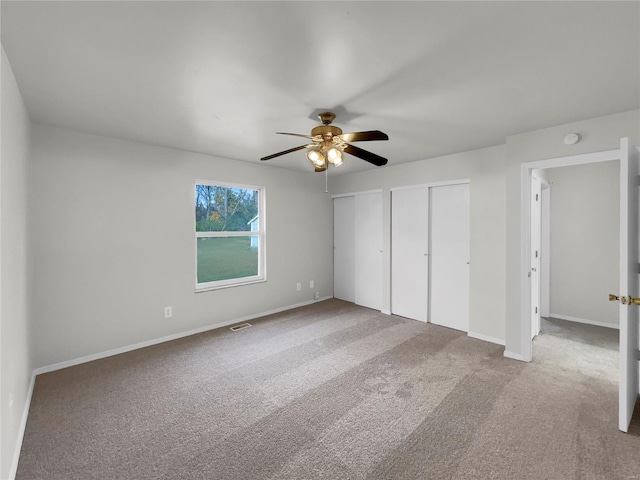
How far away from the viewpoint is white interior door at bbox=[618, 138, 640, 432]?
1.92 m

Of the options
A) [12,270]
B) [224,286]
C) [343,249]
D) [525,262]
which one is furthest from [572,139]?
[12,270]

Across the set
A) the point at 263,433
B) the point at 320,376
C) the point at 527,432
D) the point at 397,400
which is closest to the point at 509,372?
the point at 527,432

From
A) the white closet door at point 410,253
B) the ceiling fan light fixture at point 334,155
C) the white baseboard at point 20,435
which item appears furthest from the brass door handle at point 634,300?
the white baseboard at point 20,435

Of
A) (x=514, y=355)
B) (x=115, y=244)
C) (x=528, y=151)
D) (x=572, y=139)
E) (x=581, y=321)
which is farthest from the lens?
(x=581, y=321)

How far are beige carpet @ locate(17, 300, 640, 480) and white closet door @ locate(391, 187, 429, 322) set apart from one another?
105cm

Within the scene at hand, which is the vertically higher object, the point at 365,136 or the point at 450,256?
the point at 365,136

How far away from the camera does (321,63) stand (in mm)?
1739

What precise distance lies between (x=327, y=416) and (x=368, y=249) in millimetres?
3171

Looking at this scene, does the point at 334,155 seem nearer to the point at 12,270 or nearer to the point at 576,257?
the point at 12,270

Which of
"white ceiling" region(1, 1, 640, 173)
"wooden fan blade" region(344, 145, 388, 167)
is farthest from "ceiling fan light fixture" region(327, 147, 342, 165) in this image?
"white ceiling" region(1, 1, 640, 173)

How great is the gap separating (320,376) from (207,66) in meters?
2.60

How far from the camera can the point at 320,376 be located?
2.71m

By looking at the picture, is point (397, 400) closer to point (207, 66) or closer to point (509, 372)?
point (509, 372)

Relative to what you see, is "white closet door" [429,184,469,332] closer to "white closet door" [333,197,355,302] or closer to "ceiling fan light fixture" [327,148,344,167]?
"white closet door" [333,197,355,302]
